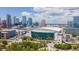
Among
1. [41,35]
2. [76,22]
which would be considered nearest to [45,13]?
[41,35]

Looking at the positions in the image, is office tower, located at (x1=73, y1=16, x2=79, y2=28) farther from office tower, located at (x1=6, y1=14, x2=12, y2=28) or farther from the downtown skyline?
office tower, located at (x1=6, y1=14, x2=12, y2=28)

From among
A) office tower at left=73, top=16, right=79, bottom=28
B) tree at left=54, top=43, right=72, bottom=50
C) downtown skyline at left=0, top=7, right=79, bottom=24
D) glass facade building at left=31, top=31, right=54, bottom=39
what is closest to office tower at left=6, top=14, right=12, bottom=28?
downtown skyline at left=0, top=7, right=79, bottom=24

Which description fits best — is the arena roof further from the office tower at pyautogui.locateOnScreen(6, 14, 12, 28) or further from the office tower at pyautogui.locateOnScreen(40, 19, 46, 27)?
the office tower at pyautogui.locateOnScreen(6, 14, 12, 28)

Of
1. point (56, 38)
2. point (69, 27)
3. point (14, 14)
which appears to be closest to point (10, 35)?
point (14, 14)

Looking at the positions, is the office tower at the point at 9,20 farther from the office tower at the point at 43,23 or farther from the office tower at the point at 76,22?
the office tower at the point at 76,22

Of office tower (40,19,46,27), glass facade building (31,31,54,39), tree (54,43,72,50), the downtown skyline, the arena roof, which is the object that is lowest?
tree (54,43,72,50)

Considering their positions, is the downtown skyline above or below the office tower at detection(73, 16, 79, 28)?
above

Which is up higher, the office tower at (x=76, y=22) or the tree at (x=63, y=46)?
the office tower at (x=76, y=22)

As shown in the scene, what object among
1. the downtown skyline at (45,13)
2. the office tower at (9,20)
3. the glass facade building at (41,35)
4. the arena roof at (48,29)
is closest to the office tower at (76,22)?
the downtown skyline at (45,13)

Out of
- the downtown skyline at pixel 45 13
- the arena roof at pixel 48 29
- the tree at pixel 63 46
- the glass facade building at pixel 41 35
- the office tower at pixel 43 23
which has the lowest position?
the tree at pixel 63 46

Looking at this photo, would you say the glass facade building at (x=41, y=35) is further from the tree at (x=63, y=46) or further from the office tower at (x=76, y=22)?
the office tower at (x=76, y=22)
